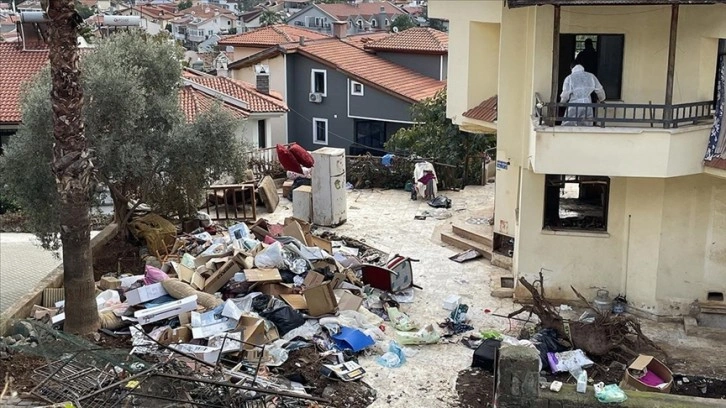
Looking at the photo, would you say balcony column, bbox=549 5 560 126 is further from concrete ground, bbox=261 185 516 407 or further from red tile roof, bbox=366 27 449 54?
red tile roof, bbox=366 27 449 54

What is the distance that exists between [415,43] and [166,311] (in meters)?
30.3

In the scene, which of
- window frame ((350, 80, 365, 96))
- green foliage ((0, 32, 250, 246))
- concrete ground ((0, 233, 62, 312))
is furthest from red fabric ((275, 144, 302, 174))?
window frame ((350, 80, 365, 96))

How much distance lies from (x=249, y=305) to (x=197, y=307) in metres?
0.93

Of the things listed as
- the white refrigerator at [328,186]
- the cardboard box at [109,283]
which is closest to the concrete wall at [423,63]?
the white refrigerator at [328,186]

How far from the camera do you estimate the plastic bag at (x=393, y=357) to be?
42.2ft

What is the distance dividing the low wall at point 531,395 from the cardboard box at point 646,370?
1.83 metres

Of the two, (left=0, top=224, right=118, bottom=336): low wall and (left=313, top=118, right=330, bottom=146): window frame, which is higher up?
(left=313, top=118, right=330, bottom=146): window frame

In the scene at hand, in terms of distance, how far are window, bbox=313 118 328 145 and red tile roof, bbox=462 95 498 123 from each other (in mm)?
22439

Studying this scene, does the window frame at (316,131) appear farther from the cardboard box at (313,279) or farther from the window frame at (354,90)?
the cardboard box at (313,279)

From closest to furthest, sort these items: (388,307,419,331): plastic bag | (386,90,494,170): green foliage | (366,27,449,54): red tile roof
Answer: (388,307,419,331): plastic bag, (386,90,494,170): green foliage, (366,27,449,54): red tile roof

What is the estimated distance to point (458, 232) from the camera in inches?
781

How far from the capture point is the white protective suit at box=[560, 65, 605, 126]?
14469 millimetres

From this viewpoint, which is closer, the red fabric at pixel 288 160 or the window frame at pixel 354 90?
the red fabric at pixel 288 160

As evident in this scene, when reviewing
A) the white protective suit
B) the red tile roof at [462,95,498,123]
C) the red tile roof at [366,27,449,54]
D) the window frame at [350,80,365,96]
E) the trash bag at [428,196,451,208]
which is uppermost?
the red tile roof at [366,27,449,54]
